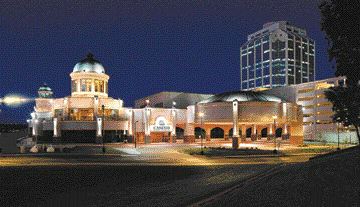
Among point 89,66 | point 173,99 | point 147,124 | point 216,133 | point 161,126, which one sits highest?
point 89,66

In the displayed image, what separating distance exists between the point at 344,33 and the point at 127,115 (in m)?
70.0

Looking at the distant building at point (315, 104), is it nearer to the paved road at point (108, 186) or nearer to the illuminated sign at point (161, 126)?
Result: the illuminated sign at point (161, 126)

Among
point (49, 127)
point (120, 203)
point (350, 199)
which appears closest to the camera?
point (350, 199)

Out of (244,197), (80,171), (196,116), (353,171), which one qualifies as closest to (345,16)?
(353,171)

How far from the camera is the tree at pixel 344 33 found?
18.3 m

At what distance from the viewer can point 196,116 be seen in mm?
82938

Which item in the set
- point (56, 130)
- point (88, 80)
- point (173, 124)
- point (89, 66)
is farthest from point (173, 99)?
point (56, 130)

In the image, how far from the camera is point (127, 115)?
281 ft

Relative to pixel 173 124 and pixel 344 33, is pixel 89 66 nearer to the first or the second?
pixel 173 124

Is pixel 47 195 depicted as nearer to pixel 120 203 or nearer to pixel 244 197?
pixel 120 203

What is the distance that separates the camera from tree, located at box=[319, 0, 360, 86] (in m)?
18.3

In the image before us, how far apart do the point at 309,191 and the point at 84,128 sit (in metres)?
68.3

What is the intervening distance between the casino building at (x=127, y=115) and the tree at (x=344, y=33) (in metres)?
A: 49.6

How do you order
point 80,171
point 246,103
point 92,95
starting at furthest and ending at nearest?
point 92,95, point 246,103, point 80,171
